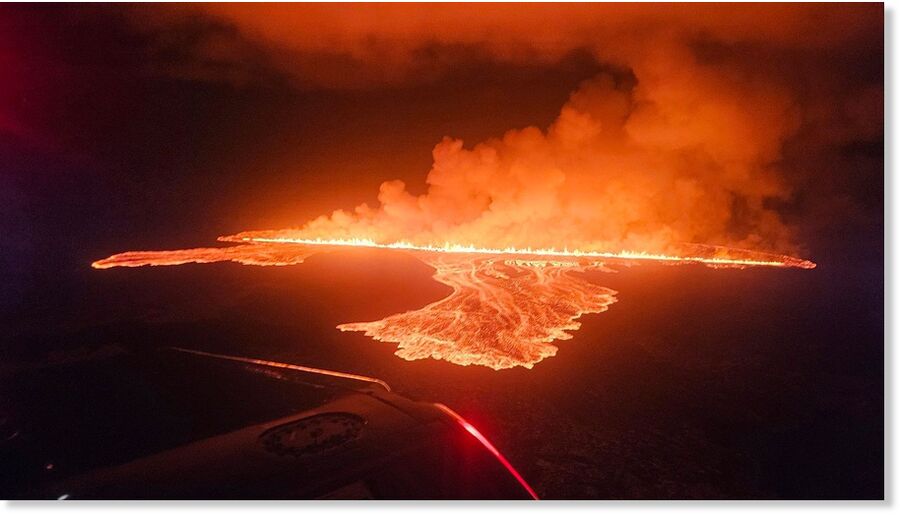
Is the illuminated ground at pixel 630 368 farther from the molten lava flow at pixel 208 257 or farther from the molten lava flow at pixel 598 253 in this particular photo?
the molten lava flow at pixel 598 253

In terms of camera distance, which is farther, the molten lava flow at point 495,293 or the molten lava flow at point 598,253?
the molten lava flow at point 598,253

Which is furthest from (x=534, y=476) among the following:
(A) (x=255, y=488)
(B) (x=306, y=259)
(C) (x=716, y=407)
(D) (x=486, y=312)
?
(B) (x=306, y=259)

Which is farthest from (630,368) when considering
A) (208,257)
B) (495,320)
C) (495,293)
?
(208,257)

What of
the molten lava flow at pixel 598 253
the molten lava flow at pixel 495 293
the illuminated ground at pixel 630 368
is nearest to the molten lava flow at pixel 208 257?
the molten lava flow at pixel 495 293

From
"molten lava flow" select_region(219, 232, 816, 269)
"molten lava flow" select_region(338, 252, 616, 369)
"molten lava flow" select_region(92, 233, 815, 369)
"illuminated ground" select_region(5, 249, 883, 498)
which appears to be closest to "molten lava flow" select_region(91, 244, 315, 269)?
"molten lava flow" select_region(92, 233, 815, 369)

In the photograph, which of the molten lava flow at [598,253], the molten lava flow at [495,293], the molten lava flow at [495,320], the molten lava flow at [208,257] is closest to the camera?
the molten lava flow at [495,320]

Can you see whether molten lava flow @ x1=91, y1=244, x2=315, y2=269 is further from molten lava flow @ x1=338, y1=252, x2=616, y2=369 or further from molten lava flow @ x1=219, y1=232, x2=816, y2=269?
molten lava flow @ x1=338, y1=252, x2=616, y2=369

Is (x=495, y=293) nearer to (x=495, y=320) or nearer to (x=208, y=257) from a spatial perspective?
(x=495, y=320)
